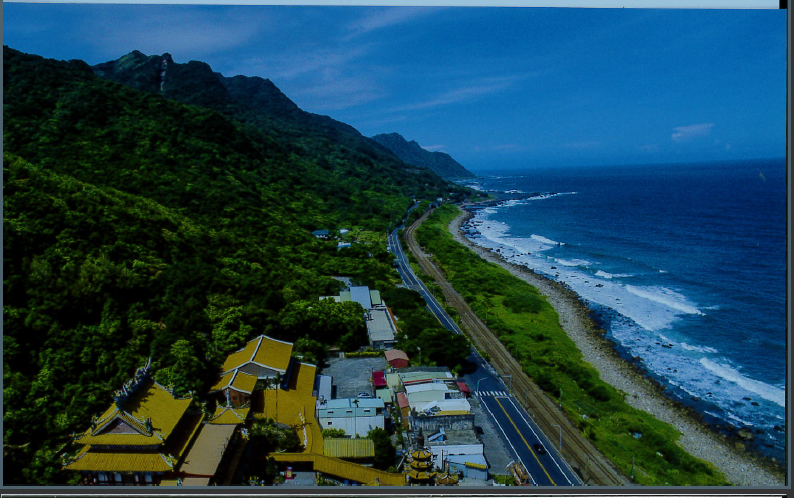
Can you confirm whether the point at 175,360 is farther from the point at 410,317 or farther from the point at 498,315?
the point at 498,315

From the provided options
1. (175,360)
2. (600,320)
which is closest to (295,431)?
(175,360)

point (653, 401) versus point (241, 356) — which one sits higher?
point (241, 356)

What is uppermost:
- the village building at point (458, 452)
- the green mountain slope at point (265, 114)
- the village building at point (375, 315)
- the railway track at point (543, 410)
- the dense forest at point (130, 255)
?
the green mountain slope at point (265, 114)

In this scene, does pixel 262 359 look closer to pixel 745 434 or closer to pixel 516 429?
pixel 516 429

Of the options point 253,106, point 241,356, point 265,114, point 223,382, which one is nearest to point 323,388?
point 241,356

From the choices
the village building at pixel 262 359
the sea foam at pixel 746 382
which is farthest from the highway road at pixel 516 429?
the sea foam at pixel 746 382

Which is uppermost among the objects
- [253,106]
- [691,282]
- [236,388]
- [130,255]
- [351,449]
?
[253,106]

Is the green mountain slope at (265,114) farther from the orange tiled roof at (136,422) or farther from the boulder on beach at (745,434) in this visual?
the orange tiled roof at (136,422)
